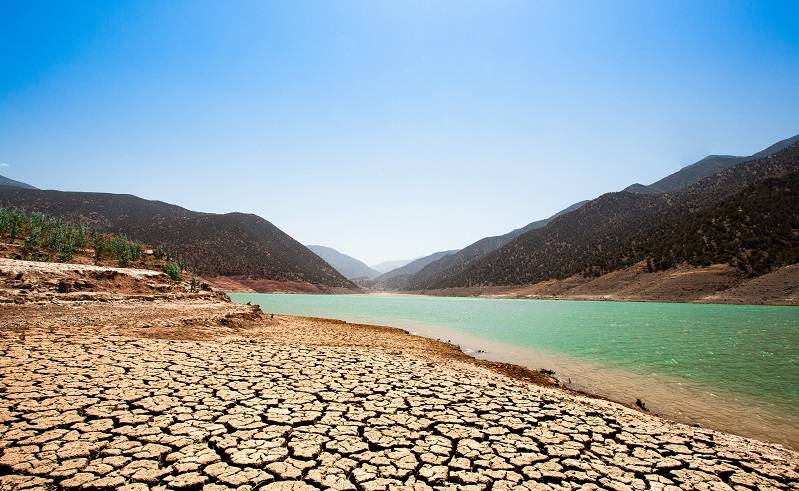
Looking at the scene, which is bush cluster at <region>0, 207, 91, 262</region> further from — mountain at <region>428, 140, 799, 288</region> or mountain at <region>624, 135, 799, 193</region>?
mountain at <region>624, 135, 799, 193</region>

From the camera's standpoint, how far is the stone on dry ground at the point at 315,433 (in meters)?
4.37

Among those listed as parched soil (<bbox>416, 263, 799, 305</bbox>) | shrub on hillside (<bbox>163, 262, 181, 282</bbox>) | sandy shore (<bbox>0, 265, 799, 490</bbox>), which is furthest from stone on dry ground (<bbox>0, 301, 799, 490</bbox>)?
parched soil (<bbox>416, 263, 799, 305</bbox>)

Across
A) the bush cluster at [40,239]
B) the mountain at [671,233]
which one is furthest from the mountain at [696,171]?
the bush cluster at [40,239]

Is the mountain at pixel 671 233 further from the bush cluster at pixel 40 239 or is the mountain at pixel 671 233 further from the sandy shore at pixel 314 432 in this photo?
the bush cluster at pixel 40 239

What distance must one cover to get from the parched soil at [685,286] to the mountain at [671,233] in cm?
236

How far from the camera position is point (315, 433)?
18.1ft

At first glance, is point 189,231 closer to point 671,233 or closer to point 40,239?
point 40,239

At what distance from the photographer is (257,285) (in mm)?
94312

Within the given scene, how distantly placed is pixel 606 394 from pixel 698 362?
772cm

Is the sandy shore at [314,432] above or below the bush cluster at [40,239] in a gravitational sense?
below

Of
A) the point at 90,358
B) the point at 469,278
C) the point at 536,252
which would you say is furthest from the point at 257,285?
the point at 90,358

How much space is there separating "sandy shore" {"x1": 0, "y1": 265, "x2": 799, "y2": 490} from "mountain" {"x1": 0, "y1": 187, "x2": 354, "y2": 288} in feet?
293

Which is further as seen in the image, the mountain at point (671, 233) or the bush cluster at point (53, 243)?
the mountain at point (671, 233)

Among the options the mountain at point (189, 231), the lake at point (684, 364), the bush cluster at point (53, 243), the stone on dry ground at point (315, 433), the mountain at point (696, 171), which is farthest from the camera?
the mountain at point (696, 171)
